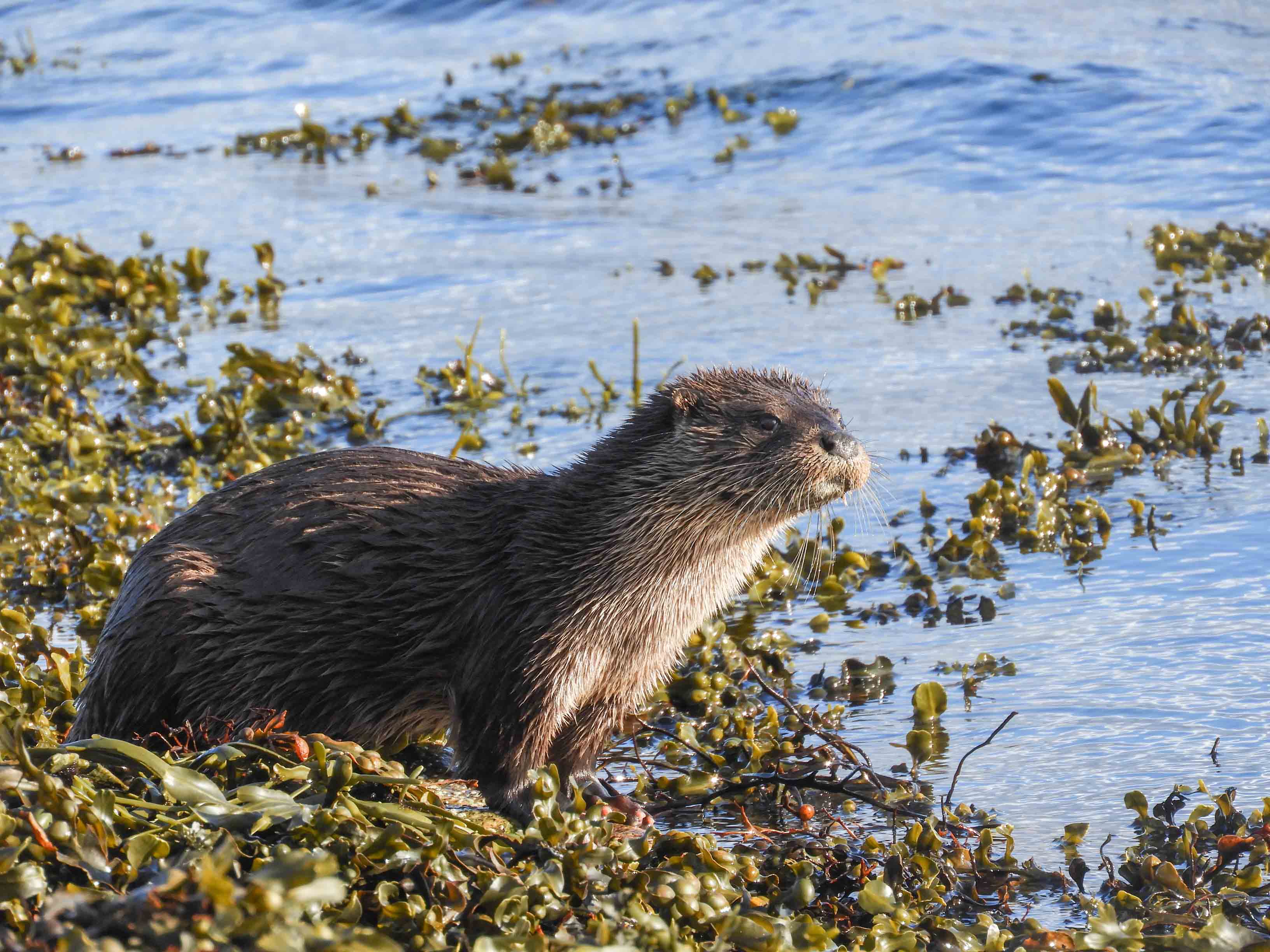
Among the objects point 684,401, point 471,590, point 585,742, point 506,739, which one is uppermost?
point 684,401

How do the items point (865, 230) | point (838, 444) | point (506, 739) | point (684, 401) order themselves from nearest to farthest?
point (506, 739) → point (838, 444) → point (684, 401) → point (865, 230)

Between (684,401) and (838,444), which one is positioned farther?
(684,401)

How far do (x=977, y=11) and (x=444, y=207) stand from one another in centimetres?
680

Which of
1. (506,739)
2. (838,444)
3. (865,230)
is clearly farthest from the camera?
(865,230)

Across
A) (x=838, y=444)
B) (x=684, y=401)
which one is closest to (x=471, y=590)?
(x=684, y=401)

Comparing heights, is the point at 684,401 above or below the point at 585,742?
above

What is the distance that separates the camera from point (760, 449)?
4125 millimetres

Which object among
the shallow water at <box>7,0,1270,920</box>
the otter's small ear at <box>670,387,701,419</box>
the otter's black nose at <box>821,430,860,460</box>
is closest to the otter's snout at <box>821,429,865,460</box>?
the otter's black nose at <box>821,430,860,460</box>

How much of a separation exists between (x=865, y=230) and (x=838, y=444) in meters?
6.50

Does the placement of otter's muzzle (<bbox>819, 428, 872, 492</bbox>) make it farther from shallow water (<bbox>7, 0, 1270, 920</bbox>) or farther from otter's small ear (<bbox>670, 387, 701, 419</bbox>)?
shallow water (<bbox>7, 0, 1270, 920</bbox>)

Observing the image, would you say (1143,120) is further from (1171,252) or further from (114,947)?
(114,947)

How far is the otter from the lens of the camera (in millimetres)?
3959

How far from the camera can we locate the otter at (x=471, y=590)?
3959 millimetres

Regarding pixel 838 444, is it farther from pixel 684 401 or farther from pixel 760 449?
pixel 684 401
